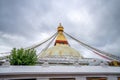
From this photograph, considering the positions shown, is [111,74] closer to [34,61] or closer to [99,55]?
[99,55]

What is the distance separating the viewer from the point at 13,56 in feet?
68.8

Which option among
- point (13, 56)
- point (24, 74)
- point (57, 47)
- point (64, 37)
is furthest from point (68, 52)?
point (24, 74)

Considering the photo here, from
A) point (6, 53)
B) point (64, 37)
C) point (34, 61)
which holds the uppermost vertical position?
point (64, 37)

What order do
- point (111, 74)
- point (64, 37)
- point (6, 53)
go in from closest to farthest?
point (111, 74)
point (6, 53)
point (64, 37)

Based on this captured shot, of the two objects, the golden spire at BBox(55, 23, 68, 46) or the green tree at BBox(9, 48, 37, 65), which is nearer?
the green tree at BBox(9, 48, 37, 65)

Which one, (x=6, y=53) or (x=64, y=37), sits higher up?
(x=64, y=37)

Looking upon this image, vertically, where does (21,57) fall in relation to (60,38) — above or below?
below

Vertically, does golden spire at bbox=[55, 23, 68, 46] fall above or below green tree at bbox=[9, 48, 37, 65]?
above

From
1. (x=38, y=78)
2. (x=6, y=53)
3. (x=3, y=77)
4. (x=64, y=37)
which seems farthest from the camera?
(x=64, y=37)

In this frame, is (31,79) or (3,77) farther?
(31,79)

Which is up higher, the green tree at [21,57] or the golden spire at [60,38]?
the golden spire at [60,38]

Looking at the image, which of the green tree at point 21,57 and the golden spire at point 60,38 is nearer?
the green tree at point 21,57

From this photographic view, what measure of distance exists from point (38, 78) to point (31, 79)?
106 cm

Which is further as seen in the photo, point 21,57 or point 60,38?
point 60,38
